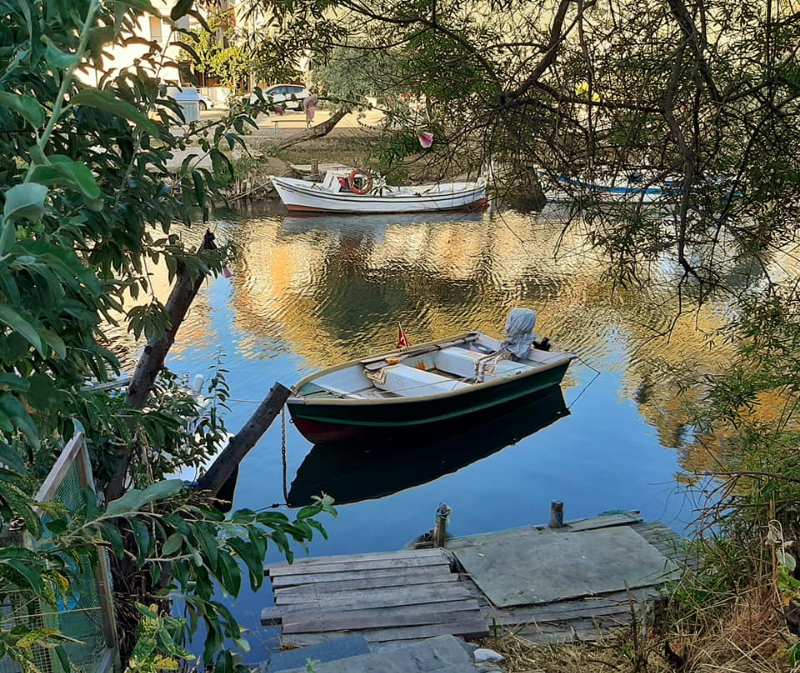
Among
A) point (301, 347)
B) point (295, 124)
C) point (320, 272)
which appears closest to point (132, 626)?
point (301, 347)

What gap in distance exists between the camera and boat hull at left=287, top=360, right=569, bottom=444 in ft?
30.7

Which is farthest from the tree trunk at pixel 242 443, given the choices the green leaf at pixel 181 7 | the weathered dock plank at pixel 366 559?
the green leaf at pixel 181 7

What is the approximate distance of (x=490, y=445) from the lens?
412 inches

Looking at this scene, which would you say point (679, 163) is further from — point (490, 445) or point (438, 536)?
point (490, 445)

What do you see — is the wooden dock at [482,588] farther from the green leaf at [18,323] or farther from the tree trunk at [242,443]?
the green leaf at [18,323]

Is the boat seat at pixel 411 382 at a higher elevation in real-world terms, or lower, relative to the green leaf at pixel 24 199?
lower

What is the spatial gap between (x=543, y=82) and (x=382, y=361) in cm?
623

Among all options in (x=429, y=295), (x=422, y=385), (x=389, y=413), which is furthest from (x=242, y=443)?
(x=429, y=295)

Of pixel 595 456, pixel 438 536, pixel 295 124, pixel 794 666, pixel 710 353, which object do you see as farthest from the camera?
pixel 295 124

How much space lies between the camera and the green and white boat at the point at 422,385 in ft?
31.0

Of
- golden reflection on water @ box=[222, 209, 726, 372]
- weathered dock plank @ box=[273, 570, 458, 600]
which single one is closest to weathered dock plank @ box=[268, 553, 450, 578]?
weathered dock plank @ box=[273, 570, 458, 600]

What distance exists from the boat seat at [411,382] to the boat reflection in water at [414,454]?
0.59 m

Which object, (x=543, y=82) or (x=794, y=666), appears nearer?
(x=794, y=666)

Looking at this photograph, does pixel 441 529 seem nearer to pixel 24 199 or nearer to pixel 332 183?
pixel 24 199
